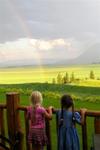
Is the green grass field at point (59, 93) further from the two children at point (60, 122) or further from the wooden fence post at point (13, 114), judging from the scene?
the two children at point (60, 122)

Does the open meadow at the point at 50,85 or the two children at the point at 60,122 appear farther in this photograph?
the open meadow at the point at 50,85

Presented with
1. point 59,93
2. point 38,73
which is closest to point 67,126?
point 59,93

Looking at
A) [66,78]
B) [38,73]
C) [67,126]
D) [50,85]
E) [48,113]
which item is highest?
[38,73]

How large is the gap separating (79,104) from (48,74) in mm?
4224

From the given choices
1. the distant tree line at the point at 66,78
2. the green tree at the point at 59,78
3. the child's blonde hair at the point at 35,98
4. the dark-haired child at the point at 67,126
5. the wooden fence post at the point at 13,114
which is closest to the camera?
the dark-haired child at the point at 67,126

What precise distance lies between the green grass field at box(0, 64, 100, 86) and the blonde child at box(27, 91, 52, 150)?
14699 millimetres

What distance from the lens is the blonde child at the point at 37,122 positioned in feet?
17.5

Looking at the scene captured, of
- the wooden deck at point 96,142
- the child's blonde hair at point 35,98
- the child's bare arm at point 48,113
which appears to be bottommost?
the wooden deck at point 96,142

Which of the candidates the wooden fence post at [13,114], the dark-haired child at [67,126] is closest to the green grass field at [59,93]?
the wooden fence post at [13,114]

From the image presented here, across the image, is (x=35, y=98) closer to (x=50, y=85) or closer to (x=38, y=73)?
(x=50, y=85)

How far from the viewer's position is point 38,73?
2483cm

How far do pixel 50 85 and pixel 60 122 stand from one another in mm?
16817

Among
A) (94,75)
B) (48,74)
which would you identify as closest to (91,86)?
(94,75)

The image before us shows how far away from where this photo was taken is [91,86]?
2073cm
